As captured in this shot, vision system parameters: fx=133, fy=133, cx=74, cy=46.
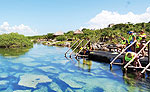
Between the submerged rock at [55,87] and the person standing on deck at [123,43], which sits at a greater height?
the person standing on deck at [123,43]

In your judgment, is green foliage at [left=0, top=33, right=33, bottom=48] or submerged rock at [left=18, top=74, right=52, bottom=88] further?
green foliage at [left=0, top=33, right=33, bottom=48]

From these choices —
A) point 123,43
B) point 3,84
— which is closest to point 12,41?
point 3,84

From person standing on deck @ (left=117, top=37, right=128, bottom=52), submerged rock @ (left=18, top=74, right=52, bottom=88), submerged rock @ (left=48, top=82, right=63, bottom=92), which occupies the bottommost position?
submerged rock @ (left=48, top=82, right=63, bottom=92)

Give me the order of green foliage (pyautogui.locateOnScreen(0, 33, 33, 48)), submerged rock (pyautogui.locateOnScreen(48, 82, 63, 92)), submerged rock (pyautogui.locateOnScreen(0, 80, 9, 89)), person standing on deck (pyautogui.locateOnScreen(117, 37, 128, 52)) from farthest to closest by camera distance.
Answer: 1. green foliage (pyautogui.locateOnScreen(0, 33, 33, 48))
2. person standing on deck (pyautogui.locateOnScreen(117, 37, 128, 52))
3. submerged rock (pyautogui.locateOnScreen(0, 80, 9, 89))
4. submerged rock (pyautogui.locateOnScreen(48, 82, 63, 92))

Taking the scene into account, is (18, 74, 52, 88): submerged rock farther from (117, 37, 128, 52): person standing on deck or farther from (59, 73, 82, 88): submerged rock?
(117, 37, 128, 52): person standing on deck

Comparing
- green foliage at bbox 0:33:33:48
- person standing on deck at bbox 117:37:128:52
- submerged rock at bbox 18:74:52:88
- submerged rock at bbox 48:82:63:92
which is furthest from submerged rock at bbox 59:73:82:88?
green foliage at bbox 0:33:33:48

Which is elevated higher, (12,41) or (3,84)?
(12,41)

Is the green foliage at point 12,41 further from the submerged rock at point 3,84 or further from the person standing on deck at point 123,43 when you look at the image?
the person standing on deck at point 123,43

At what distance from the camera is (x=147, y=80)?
6719 millimetres

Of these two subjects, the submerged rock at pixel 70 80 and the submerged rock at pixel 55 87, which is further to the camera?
the submerged rock at pixel 70 80

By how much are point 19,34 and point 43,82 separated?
21775mm

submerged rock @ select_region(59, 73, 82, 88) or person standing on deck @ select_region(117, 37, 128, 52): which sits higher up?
person standing on deck @ select_region(117, 37, 128, 52)

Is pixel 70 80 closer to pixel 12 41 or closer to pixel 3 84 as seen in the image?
pixel 3 84

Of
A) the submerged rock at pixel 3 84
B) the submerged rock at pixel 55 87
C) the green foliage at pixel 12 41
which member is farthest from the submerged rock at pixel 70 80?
the green foliage at pixel 12 41
